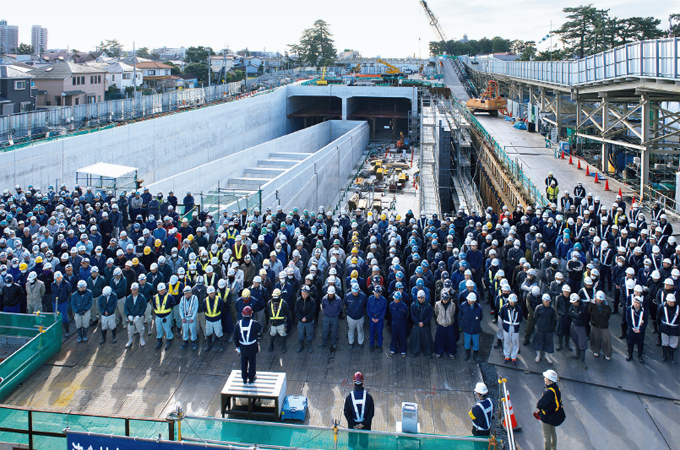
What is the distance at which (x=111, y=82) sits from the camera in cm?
6347

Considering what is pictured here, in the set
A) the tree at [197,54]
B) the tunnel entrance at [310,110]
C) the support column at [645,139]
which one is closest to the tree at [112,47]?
the tree at [197,54]

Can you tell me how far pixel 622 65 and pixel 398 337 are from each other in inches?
632

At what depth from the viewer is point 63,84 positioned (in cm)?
4441

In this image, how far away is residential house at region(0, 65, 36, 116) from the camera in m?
35.1

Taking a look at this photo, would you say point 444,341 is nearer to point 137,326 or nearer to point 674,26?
point 137,326

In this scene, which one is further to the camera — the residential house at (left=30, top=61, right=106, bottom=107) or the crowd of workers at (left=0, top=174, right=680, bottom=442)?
the residential house at (left=30, top=61, right=106, bottom=107)

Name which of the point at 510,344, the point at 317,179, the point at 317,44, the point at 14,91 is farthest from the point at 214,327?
the point at 317,44

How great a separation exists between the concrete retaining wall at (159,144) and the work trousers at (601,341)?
2134cm

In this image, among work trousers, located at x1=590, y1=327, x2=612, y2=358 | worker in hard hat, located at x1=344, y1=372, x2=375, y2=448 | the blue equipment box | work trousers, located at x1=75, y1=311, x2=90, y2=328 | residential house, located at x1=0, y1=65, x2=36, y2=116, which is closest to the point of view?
worker in hard hat, located at x1=344, y1=372, x2=375, y2=448

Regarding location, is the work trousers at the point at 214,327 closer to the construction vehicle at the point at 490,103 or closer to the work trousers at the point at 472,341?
the work trousers at the point at 472,341

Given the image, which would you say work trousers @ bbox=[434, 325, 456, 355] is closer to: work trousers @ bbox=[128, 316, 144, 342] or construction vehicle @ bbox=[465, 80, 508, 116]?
work trousers @ bbox=[128, 316, 144, 342]

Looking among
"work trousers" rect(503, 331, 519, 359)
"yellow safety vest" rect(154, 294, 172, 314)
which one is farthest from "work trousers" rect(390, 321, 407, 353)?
"yellow safety vest" rect(154, 294, 172, 314)

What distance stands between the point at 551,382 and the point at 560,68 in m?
27.4

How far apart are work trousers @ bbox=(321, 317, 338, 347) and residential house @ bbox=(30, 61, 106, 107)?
39.5 m
